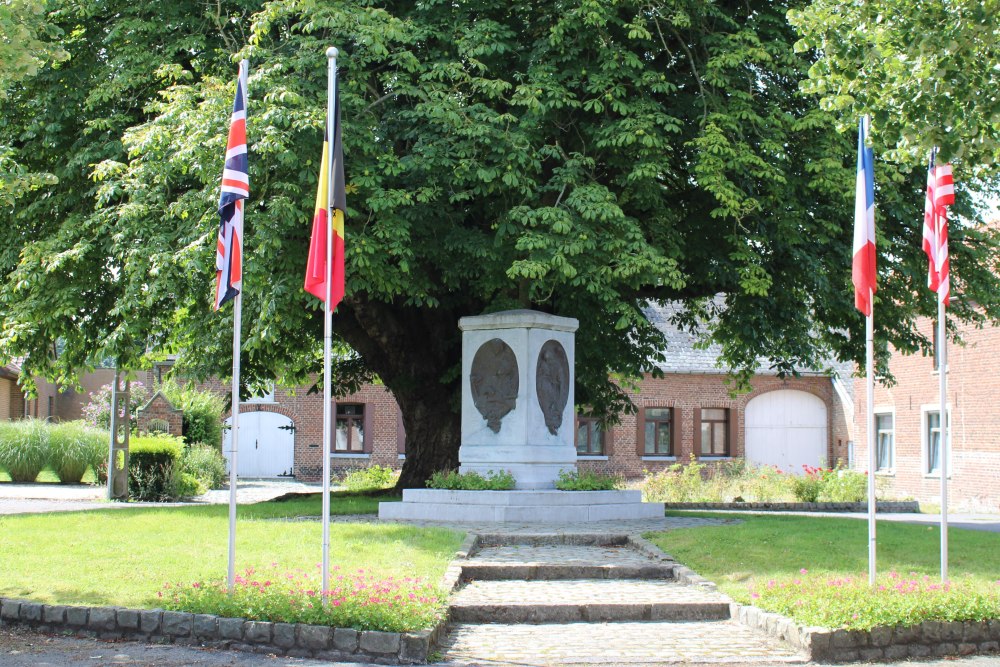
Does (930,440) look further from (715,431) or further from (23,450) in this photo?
(23,450)

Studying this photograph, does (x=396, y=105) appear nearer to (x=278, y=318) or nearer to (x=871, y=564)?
(x=278, y=318)

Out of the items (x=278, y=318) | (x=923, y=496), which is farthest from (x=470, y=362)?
(x=923, y=496)

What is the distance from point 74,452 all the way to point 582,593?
22.5 m

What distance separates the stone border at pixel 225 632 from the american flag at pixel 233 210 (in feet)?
8.95

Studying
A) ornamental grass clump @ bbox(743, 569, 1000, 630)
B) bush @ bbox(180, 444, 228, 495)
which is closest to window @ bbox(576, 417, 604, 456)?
bush @ bbox(180, 444, 228, 495)

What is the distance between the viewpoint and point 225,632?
7848 millimetres

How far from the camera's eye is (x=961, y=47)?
11.1 meters

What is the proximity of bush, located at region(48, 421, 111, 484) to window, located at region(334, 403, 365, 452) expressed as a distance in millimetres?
9473

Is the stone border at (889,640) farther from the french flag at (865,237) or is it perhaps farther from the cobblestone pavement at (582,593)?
the french flag at (865,237)

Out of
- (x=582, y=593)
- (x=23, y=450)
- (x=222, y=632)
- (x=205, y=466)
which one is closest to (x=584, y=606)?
(x=582, y=593)

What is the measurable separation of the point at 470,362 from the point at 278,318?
3.22 m

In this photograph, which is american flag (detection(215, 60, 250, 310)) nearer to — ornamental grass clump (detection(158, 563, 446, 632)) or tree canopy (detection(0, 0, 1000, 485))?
ornamental grass clump (detection(158, 563, 446, 632))

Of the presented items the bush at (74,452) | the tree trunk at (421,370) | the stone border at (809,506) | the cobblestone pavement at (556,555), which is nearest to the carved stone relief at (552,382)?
the tree trunk at (421,370)

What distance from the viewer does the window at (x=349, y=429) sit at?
3712 cm
